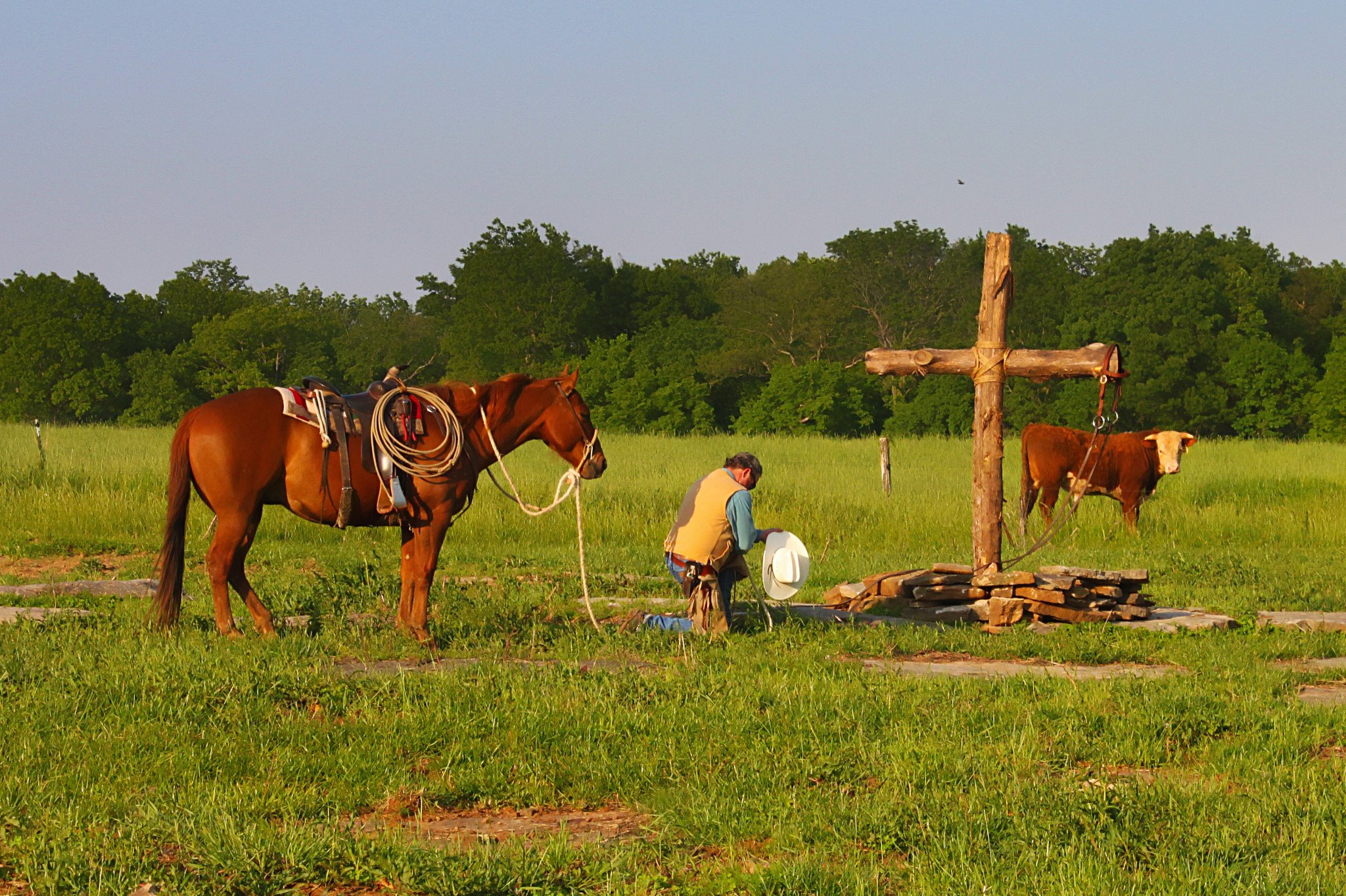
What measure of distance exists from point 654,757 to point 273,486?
13.6 ft

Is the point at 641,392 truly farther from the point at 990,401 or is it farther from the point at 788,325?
the point at 990,401

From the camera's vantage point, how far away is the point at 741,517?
8.96 m

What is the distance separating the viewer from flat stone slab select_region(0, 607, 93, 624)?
8734 mm

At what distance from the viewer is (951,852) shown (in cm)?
439

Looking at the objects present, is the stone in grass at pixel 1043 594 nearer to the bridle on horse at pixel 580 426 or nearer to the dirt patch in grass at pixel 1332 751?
the bridle on horse at pixel 580 426

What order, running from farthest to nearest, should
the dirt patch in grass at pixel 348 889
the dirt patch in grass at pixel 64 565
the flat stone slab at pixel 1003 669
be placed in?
1. the dirt patch in grass at pixel 64 565
2. the flat stone slab at pixel 1003 669
3. the dirt patch in grass at pixel 348 889

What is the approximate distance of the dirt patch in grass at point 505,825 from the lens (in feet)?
15.2

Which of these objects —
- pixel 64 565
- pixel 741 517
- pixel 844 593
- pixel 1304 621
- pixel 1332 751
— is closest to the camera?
pixel 1332 751

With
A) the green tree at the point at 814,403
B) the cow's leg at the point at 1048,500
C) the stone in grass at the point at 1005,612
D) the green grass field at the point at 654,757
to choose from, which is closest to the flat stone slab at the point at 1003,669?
the green grass field at the point at 654,757

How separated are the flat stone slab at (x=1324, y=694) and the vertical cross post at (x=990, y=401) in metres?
2.96

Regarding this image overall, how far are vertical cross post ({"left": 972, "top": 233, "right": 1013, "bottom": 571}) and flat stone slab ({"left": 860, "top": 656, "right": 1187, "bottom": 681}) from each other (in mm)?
2031

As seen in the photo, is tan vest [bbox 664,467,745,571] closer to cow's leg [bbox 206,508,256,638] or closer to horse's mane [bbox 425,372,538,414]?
horse's mane [bbox 425,372,538,414]

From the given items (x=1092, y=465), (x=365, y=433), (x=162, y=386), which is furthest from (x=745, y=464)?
(x=162, y=386)

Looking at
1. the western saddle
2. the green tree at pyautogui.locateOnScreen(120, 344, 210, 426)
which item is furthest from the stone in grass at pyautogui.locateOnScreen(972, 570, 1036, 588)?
the green tree at pyautogui.locateOnScreen(120, 344, 210, 426)
